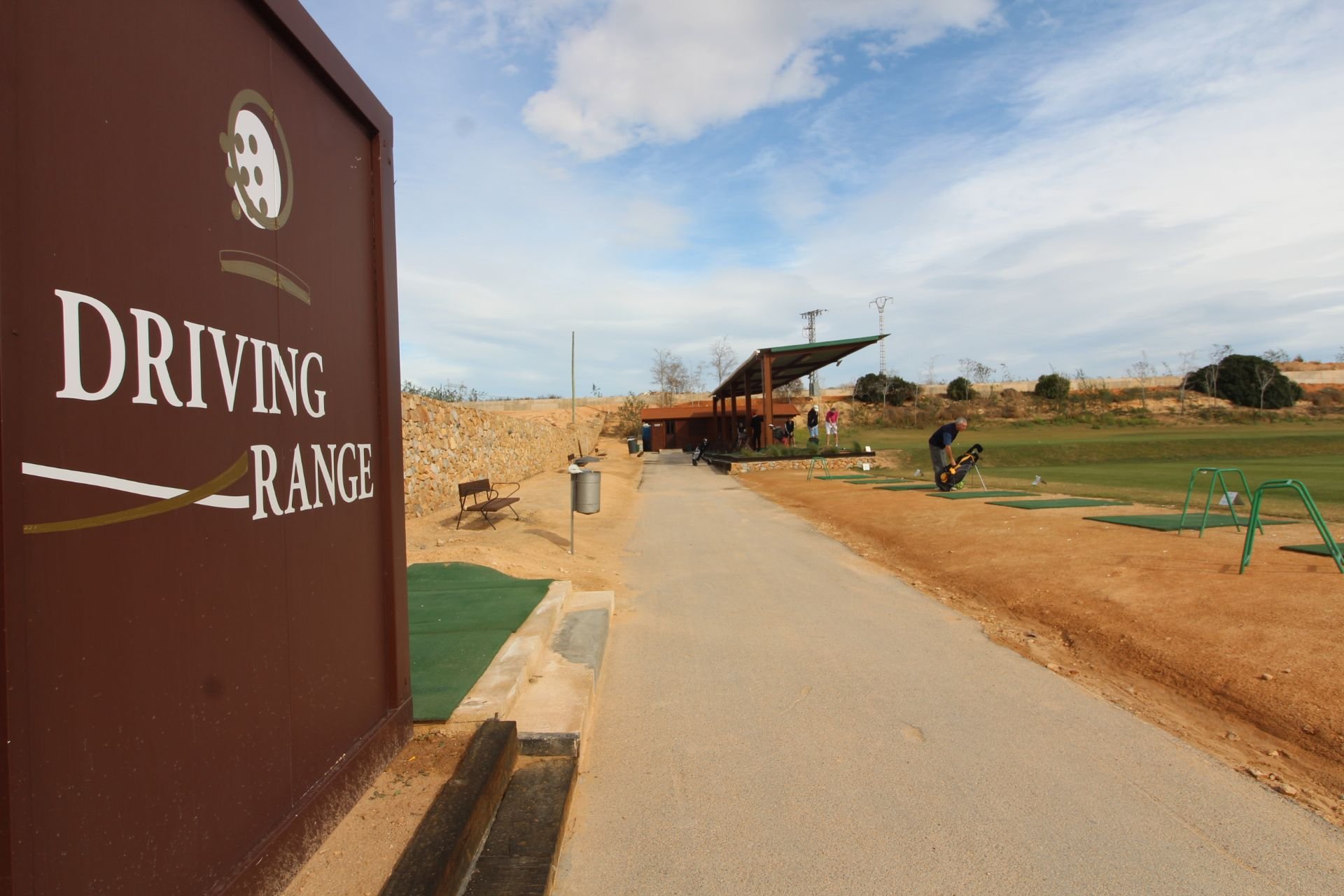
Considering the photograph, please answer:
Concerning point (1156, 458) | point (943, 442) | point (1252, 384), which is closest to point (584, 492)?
point (943, 442)

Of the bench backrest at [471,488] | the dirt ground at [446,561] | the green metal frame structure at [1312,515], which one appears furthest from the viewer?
the bench backrest at [471,488]

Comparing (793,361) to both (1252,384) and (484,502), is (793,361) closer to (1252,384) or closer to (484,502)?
(484,502)

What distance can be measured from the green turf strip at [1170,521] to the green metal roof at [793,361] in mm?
16617

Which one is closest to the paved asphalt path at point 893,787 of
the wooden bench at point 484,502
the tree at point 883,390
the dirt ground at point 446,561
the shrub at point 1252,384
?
the dirt ground at point 446,561

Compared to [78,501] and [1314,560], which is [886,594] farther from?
[78,501]

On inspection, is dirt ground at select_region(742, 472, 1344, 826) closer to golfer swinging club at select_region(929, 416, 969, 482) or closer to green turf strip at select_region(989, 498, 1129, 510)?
green turf strip at select_region(989, 498, 1129, 510)

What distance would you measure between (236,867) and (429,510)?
40.9 feet

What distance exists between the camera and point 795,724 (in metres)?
4.38

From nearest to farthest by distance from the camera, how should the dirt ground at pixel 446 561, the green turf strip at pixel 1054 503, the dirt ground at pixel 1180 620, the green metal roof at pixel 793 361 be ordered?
the dirt ground at pixel 446 561
the dirt ground at pixel 1180 620
the green turf strip at pixel 1054 503
the green metal roof at pixel 793 361

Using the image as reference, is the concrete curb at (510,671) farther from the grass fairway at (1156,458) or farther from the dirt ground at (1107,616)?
the grass fairway at (1156,458)

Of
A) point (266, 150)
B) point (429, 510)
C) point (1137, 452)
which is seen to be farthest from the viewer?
point (1137, 452)

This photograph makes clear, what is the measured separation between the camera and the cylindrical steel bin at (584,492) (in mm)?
10148

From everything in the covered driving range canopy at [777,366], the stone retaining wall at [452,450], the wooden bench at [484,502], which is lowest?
the wooden bench at [484,502]

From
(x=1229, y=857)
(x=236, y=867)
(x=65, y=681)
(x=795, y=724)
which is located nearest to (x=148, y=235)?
(x=65, y=681)
